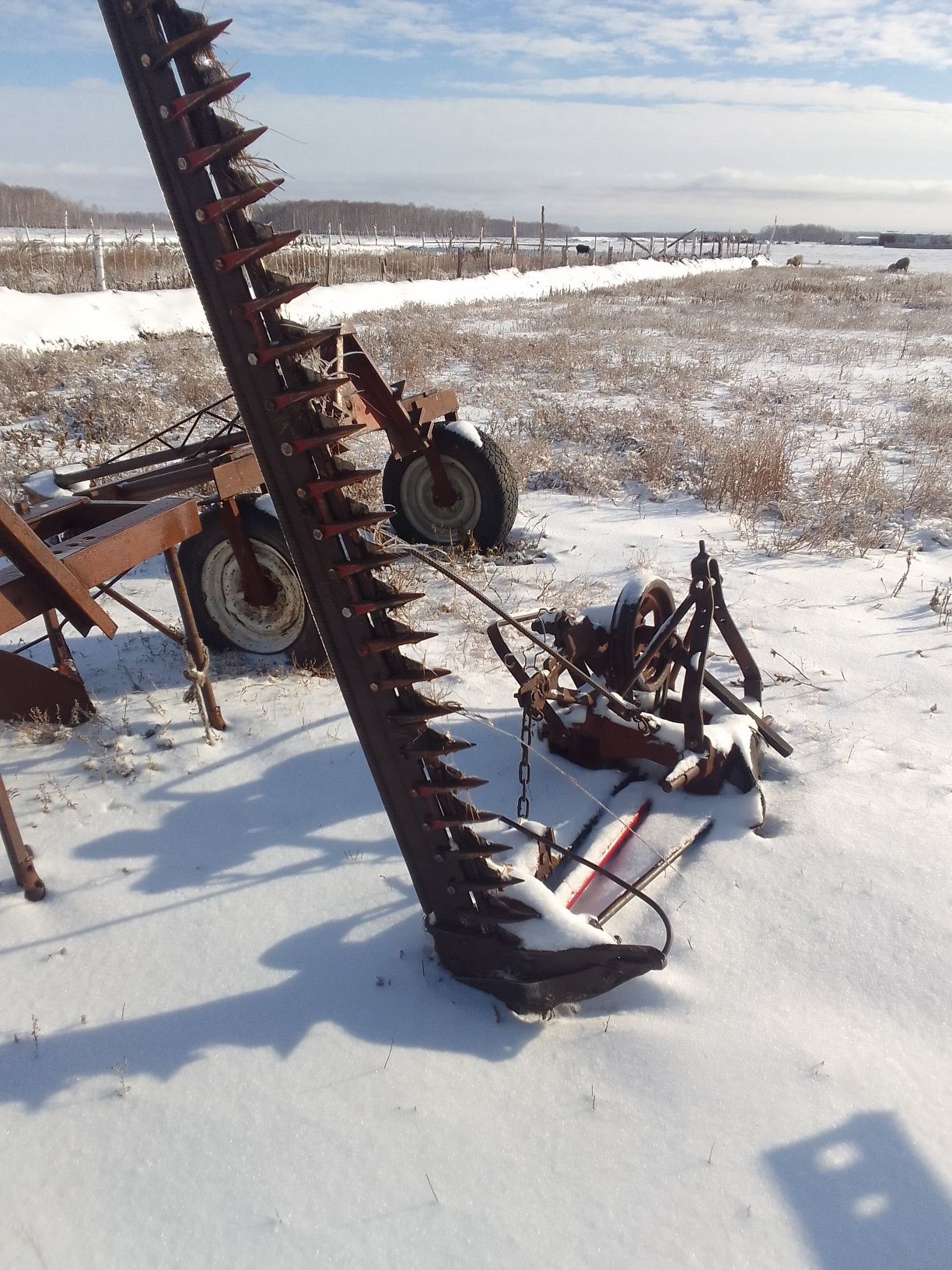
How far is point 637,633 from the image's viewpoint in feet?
11.3

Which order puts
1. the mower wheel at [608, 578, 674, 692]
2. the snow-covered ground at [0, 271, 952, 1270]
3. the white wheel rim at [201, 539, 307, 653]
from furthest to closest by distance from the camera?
the white wheel rim at [201, 539, 307, 653] < the mower wheel at [608, 578, 674, 692] < the snow-covered ground at [0, 271, 952, 1270]

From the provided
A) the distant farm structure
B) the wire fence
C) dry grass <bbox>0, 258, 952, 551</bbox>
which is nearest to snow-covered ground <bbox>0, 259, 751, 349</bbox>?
the wire fence

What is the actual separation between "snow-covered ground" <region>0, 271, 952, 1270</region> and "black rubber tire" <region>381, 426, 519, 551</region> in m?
2.07

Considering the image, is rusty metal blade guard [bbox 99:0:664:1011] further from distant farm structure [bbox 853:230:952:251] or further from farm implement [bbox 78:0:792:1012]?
distant farm structure [bbox 853:230:952:251]

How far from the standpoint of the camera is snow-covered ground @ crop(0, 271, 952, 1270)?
5.97 ft

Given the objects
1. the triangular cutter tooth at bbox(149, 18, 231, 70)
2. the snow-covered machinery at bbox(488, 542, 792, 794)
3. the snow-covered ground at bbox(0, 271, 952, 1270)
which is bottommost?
the snow-covered ground at bbox(0, 271, 952, 1270)

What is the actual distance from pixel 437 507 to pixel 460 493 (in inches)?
7.5

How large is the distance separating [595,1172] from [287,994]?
965mm

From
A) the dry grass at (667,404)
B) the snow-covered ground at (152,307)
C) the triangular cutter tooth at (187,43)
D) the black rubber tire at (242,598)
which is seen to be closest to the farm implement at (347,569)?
the triangular cutter tooth at (187,43)

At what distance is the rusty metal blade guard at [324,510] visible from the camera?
159 centimetres

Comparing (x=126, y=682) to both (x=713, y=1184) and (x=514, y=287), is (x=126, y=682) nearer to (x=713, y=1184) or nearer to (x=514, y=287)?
(x=713, y=1184)

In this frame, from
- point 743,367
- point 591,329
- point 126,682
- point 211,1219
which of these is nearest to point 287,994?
point 211,1219

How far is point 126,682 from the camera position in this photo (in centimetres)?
416

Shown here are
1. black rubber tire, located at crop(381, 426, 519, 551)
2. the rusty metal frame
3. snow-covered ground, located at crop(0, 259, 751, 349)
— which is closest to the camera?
the rusty metal frame
